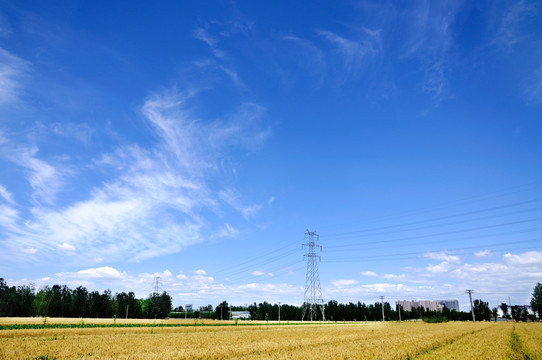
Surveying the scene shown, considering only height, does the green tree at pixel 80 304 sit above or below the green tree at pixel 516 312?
above

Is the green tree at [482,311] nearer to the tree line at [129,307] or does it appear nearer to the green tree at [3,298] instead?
the tree line at [129,307]

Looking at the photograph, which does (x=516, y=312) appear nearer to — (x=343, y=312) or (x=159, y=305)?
(x=343, y=312)

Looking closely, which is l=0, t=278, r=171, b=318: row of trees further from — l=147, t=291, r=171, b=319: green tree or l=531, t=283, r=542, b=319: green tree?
l=531, t=283, r=542, b=319: green tree

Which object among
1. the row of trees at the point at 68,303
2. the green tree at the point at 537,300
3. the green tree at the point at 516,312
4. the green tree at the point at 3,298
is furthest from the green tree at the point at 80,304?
the green tree at the point at 516,312

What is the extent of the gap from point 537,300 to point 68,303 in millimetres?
210754

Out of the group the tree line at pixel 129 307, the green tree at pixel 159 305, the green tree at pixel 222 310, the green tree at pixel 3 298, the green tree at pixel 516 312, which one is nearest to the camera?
the green tree at pixel 3 298

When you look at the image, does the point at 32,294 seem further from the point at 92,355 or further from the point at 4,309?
the point at 92,355

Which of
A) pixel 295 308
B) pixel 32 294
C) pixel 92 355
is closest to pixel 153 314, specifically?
pixel 32 294

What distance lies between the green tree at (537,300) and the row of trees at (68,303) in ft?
560

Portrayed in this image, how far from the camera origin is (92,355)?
811 inches

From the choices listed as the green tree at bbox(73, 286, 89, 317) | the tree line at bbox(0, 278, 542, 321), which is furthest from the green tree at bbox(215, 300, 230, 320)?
the green tree at bbox(73, 286, 89, 317)

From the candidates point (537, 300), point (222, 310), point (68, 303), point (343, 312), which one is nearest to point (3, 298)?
point (68, 303)

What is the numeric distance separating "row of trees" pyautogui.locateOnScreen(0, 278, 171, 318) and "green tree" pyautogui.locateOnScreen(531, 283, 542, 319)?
560ft

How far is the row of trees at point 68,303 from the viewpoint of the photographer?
13250 centimetres
